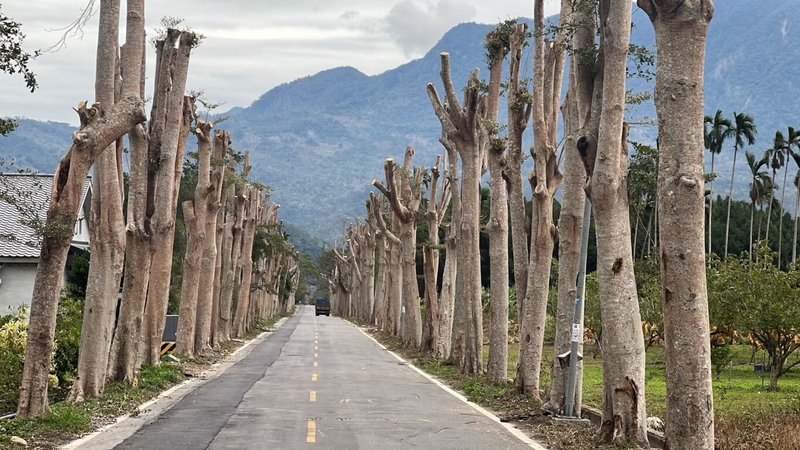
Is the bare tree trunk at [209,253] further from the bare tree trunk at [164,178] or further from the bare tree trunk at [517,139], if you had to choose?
the bare tree trunk at [517,139]

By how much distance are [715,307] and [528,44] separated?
11757mm

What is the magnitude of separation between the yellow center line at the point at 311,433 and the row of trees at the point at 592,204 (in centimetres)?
397

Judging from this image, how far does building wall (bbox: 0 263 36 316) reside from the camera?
39000 mm

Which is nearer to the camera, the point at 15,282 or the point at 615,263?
the point at 615,263

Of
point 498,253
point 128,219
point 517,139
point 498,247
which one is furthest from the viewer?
point 498,247

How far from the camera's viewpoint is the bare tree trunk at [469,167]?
2611cm

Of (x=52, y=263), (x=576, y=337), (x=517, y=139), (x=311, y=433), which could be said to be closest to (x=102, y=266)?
(x=52, y=263)

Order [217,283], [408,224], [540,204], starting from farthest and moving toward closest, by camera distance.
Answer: [217,283]
[408,224]
[540,204]

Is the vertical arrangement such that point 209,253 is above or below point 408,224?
below

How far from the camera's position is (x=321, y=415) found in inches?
712

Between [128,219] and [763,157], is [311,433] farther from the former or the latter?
[763,157]

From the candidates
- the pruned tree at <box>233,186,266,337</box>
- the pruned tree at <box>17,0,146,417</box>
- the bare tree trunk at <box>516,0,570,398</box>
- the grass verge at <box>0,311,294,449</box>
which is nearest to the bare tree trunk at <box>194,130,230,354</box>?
the grass verge at <box>0,311,294,449</box>

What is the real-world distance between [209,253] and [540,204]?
734 inches

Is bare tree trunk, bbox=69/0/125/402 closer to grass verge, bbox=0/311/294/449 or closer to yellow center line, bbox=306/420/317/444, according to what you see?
grass verge, bbox=0/311/294/449
